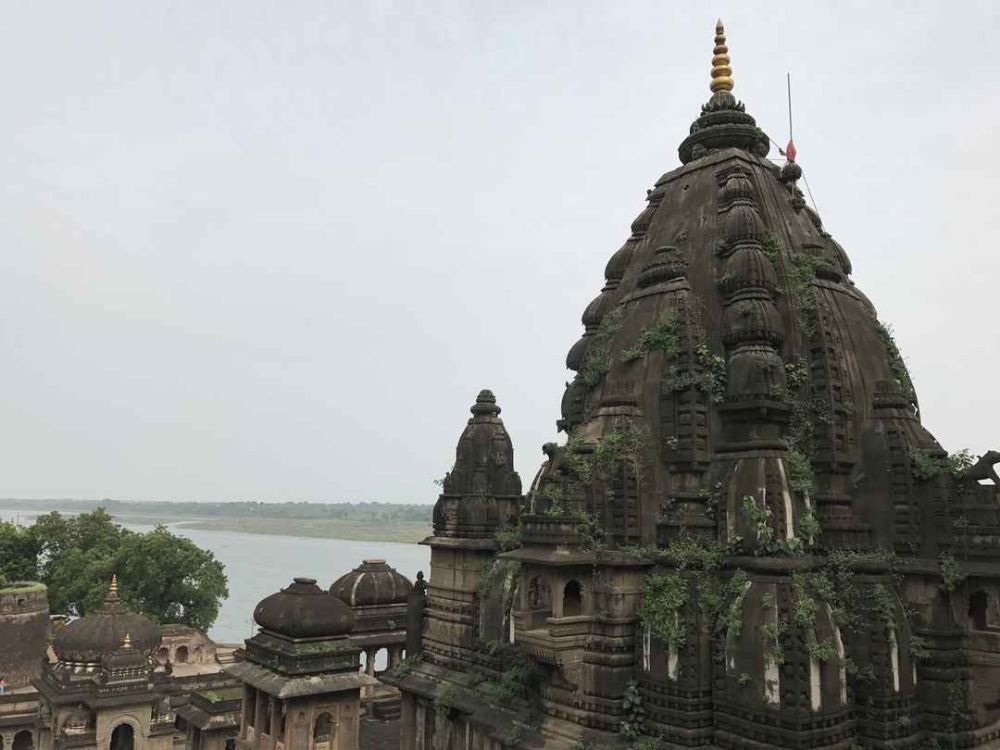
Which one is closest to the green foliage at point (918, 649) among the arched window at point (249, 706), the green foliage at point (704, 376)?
the green foliage at point (704, 376)

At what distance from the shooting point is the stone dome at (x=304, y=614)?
1292 cm

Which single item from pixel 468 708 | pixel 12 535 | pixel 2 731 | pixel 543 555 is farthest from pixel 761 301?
pixel 12 535

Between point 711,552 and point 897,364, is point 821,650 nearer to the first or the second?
point 711,552

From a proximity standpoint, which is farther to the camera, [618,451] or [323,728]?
[323,728]

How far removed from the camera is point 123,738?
19.2 metres

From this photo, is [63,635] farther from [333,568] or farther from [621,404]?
[333,568]

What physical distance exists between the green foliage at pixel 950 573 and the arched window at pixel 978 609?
471 mm

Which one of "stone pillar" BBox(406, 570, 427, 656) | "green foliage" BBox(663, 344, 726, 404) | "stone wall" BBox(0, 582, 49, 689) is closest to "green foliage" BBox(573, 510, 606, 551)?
"green foliage" BBox(663, 344, 726, 404)

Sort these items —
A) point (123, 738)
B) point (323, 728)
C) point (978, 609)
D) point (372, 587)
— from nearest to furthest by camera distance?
1. point (978, 609)
2. point (323, 728)
3. point (123, 738)
4. point (372, 587)

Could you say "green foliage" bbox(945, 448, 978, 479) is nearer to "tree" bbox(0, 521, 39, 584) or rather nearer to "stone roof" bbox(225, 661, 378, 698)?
"stone roof" bbox(225, 661, 378, 698)

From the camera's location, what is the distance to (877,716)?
10.4 m

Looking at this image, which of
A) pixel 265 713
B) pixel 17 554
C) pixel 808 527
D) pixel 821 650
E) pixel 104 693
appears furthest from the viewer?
pixel 17 554

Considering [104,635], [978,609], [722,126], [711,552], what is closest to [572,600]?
[711,552]

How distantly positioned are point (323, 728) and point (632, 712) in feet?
17.3
